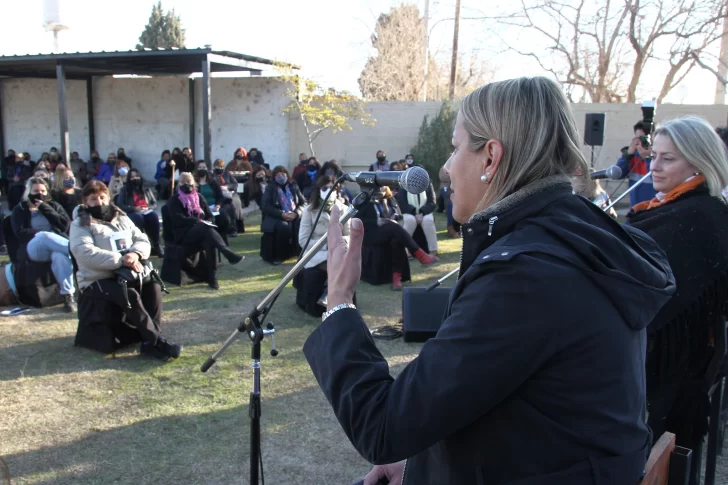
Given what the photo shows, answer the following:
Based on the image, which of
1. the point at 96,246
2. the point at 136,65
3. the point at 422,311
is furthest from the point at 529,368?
the point at 136,65

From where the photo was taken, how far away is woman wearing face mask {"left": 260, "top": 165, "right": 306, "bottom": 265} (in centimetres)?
842

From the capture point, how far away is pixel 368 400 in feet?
3.52

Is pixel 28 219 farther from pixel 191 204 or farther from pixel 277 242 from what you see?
pixel 277 242

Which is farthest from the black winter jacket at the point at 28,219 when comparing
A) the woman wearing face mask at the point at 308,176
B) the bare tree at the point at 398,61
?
the bare tree at the point at 398,61

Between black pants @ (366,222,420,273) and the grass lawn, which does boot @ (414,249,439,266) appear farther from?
the grass lawn

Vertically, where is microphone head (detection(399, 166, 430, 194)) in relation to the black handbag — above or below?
above

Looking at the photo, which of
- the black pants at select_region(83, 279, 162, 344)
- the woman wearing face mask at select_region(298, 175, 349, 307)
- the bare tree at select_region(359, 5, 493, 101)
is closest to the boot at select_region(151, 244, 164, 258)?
the woman wearing face mask at select_region(298, 175, 349, 307)

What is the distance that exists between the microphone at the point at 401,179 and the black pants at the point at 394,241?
17.0ft

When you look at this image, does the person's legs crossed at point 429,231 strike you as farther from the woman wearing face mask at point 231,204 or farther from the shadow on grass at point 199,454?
the shadow on grass at point 199,454

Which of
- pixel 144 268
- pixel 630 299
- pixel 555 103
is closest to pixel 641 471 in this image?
pixel 630 299

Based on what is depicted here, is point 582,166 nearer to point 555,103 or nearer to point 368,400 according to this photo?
point 555,103

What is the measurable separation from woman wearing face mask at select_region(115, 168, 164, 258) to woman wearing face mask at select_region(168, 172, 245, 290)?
58.4 inches

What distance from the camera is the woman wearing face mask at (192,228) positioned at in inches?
283

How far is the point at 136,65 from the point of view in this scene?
51.5 ft
